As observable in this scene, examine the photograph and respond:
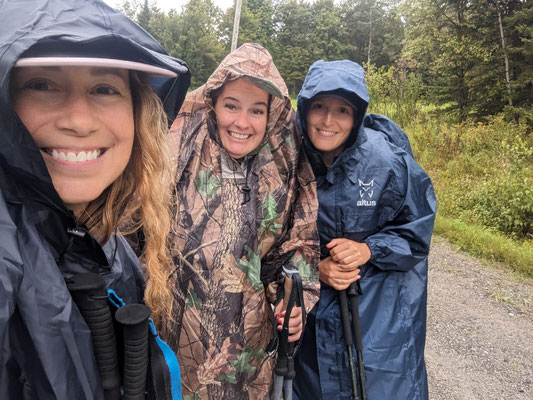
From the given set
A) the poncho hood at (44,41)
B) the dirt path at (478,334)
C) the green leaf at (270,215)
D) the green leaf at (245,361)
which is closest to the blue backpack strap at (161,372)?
the poncho hood at (44,41)

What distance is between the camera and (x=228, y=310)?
1.86 meters

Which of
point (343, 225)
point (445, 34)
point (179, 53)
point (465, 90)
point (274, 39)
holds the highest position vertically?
point (274, 39)

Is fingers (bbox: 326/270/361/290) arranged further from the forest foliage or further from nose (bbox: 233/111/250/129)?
the forest foliage

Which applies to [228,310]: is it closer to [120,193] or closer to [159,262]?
[159,262]

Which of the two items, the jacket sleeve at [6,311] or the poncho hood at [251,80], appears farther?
the poncho hood at [251,80]

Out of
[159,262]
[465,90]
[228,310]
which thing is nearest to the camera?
[159,262]

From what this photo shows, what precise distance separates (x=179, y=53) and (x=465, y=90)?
111 feet

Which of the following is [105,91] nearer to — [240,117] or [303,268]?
[240,117]

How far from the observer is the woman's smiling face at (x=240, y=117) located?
200cm

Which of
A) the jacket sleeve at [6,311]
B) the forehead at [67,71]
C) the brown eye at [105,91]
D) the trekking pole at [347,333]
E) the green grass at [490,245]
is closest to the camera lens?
the jacket sleeve at [6,311]

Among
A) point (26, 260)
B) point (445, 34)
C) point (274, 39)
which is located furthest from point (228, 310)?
point (274, 39)

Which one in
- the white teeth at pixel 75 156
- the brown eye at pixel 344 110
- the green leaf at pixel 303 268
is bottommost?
the green leaf at pixel 303 268

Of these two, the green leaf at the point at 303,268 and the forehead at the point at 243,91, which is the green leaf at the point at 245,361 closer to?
the green leaf at the point at 303,268

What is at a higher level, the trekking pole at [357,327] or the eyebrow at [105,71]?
the eyebrow at [105,71]
